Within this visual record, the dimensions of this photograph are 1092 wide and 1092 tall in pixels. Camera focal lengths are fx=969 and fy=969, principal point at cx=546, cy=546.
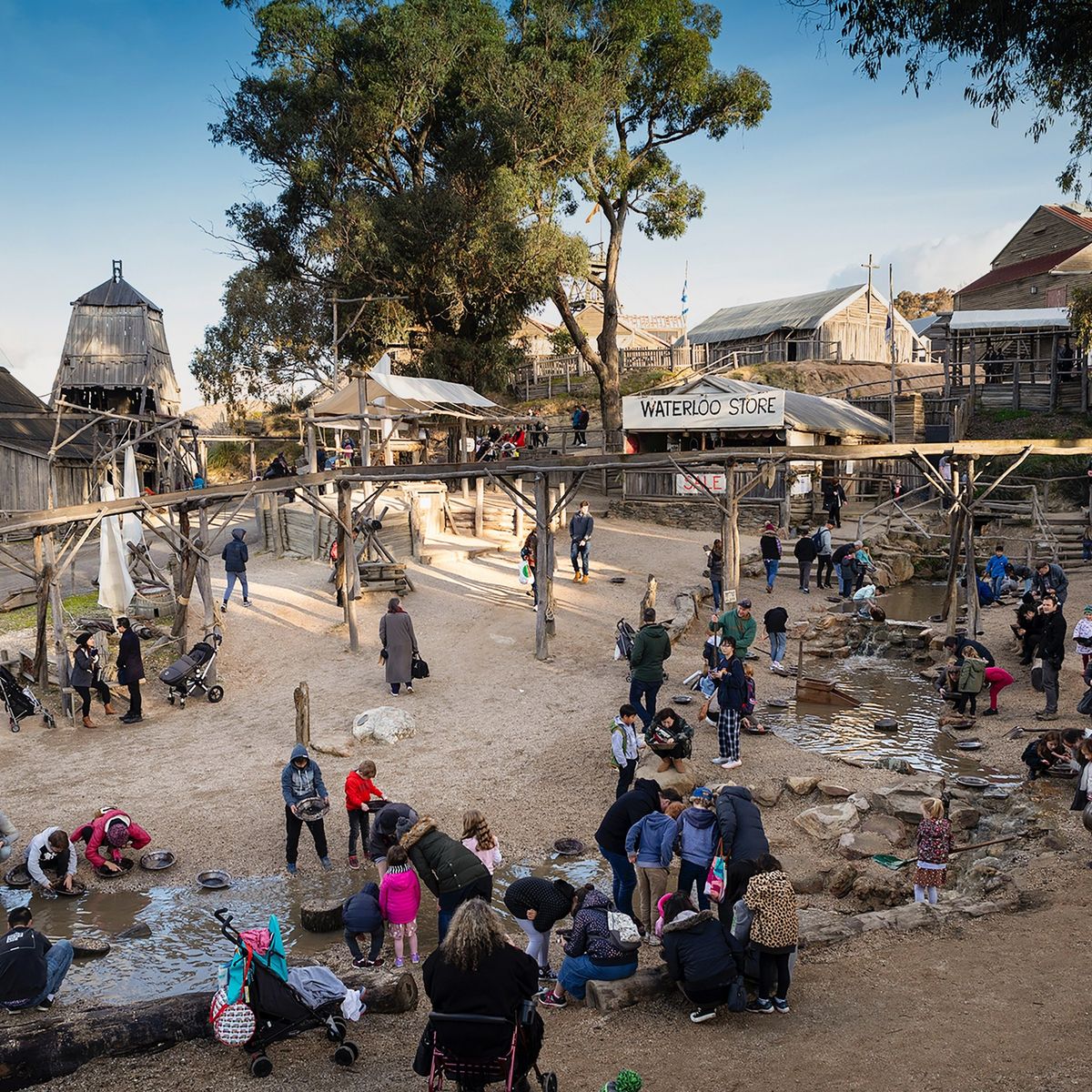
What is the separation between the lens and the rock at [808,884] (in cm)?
909

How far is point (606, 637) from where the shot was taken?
1827 cm

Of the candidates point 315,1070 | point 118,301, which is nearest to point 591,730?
point 315,1070

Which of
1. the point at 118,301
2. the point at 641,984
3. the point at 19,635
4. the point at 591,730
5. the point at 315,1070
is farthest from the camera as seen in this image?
the point at 118,301

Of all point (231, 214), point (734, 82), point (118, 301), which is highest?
point (734, 82)

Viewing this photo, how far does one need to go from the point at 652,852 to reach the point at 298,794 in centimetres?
366

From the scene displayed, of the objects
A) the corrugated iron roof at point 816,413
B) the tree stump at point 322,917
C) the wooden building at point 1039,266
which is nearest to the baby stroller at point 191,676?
the tree stump at point 322,917

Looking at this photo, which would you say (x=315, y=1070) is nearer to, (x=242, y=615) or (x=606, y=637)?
(x=606, y=637)

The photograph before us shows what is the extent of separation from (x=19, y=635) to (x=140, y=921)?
11.1 metres

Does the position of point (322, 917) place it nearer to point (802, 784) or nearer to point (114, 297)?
point (802, 784)

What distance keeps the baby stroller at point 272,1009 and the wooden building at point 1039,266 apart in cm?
3555

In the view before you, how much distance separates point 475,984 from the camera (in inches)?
202

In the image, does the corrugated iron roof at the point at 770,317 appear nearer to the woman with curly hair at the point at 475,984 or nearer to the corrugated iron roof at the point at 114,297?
the corrugated iron roof at the point at 114,297

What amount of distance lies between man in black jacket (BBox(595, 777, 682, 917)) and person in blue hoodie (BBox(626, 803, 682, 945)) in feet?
0.27

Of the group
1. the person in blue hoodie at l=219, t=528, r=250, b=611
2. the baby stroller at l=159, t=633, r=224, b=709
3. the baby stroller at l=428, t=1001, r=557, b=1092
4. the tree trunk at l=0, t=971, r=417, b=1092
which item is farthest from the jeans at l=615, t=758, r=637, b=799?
the person in blue hoodie at l=219, t=528, r=250, b=611
